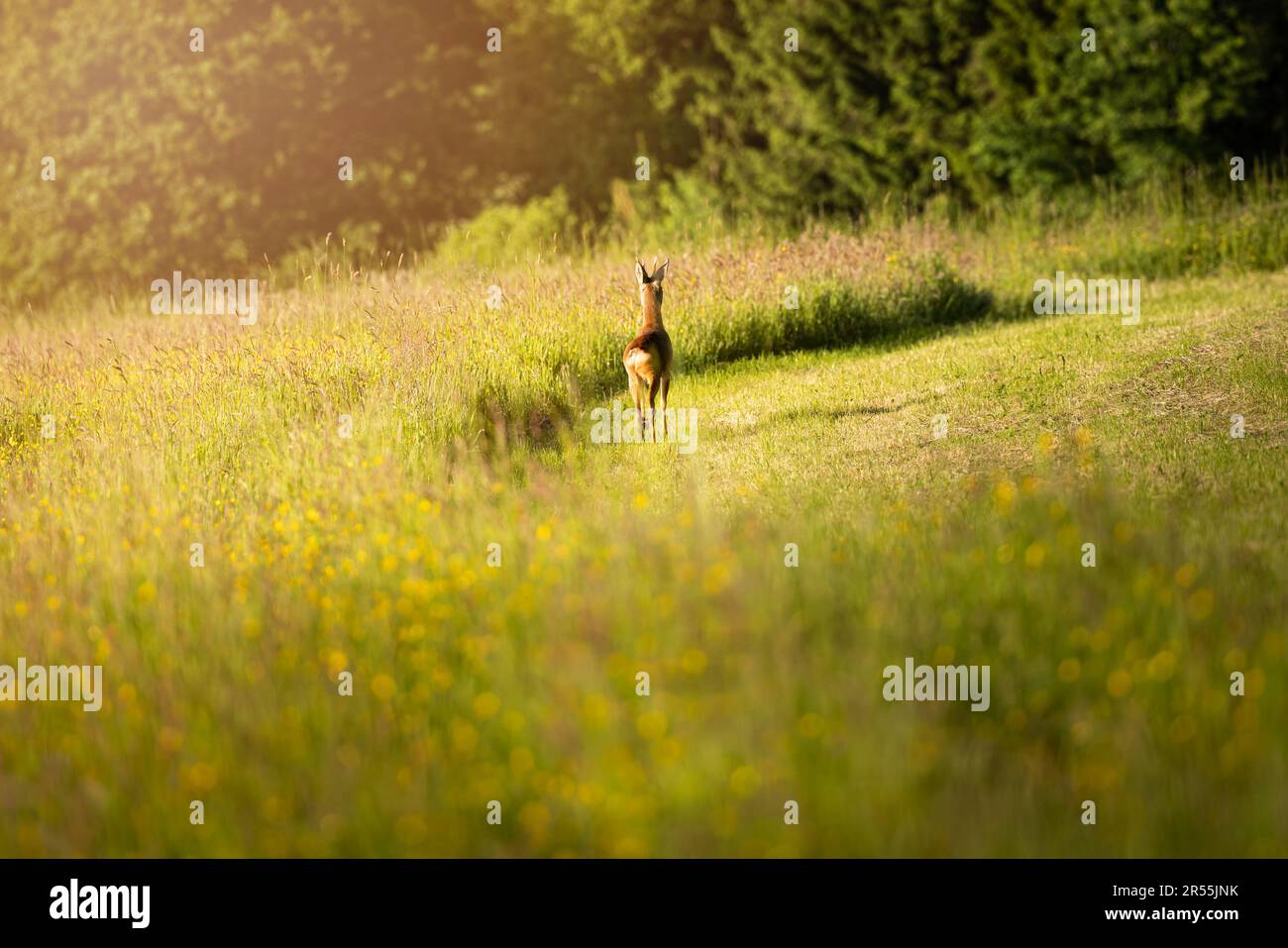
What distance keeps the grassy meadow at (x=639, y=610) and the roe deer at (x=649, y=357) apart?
431 millimetres

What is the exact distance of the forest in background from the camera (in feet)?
77.3

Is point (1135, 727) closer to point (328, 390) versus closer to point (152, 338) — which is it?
point (328, 390)

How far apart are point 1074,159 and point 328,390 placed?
18.6m

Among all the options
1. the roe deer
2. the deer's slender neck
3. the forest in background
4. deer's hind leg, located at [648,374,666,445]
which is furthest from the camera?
the forest in background

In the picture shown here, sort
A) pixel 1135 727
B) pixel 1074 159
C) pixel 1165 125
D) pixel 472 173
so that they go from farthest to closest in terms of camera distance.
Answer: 1. pixel 472 173
2. pixel 1074 159
3. pixel 1165 125
4. pixel 1135 727

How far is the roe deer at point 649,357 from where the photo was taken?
9.69 metres

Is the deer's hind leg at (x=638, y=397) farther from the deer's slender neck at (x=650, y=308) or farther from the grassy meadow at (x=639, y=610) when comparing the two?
the deer's slender neck at (x=650, y=308)

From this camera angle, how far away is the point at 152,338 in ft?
43.3

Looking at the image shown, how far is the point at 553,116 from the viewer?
1362 inches

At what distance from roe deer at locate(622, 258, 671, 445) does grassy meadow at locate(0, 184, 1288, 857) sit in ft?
1.42

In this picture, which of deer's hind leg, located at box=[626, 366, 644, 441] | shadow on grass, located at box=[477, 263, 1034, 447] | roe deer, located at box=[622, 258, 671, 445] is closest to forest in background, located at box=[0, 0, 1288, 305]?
shadow on grass, located at box=[477, 263, 1034, 447]

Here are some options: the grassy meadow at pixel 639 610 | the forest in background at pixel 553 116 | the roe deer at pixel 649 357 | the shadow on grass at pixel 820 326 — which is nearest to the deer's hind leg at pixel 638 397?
the roe deer at pixel 649 357

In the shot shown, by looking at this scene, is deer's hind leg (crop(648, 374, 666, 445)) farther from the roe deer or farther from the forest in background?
the forest in background
